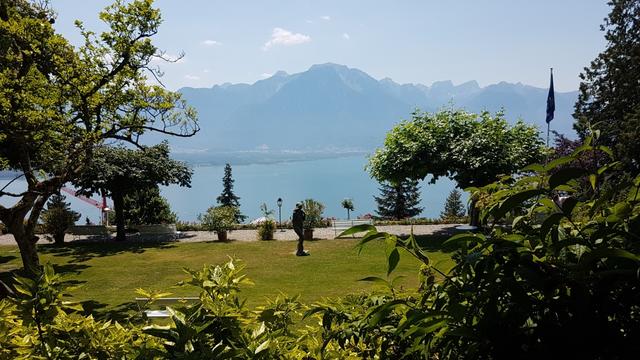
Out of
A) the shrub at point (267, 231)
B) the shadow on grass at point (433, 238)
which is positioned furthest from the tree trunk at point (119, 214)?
the shadow on grass at point (433, 238)

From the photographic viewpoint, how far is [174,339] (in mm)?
1657

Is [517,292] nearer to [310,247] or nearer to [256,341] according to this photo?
[256,341]

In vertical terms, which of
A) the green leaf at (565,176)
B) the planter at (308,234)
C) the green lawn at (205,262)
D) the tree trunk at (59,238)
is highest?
the green leaf at (565,176)

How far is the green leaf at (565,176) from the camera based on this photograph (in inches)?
44.5

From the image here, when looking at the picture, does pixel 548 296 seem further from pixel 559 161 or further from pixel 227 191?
pixel 227 191

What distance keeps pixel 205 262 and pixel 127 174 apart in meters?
10.7

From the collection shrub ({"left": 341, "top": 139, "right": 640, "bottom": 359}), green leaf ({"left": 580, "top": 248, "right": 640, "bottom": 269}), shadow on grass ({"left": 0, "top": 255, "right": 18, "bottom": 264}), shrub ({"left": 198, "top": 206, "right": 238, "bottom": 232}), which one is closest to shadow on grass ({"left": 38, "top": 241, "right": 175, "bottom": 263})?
shadow on grass ({"left": 0, "top": 255, "right": 18, "bottom": 264})

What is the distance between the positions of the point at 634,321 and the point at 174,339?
1452mm

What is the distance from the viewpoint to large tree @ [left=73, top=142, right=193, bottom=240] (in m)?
23.1

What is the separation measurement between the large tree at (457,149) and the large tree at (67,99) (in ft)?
39.7

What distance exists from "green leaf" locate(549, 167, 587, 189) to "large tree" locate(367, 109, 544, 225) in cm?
2042

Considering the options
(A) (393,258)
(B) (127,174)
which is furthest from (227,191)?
(A) (393,258)

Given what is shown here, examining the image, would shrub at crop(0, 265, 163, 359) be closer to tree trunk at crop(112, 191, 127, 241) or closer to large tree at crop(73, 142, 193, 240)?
large tree at crop(73, 142, 193, 240)

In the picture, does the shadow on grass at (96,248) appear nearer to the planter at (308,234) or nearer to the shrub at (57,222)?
the shrub at (57,222)
